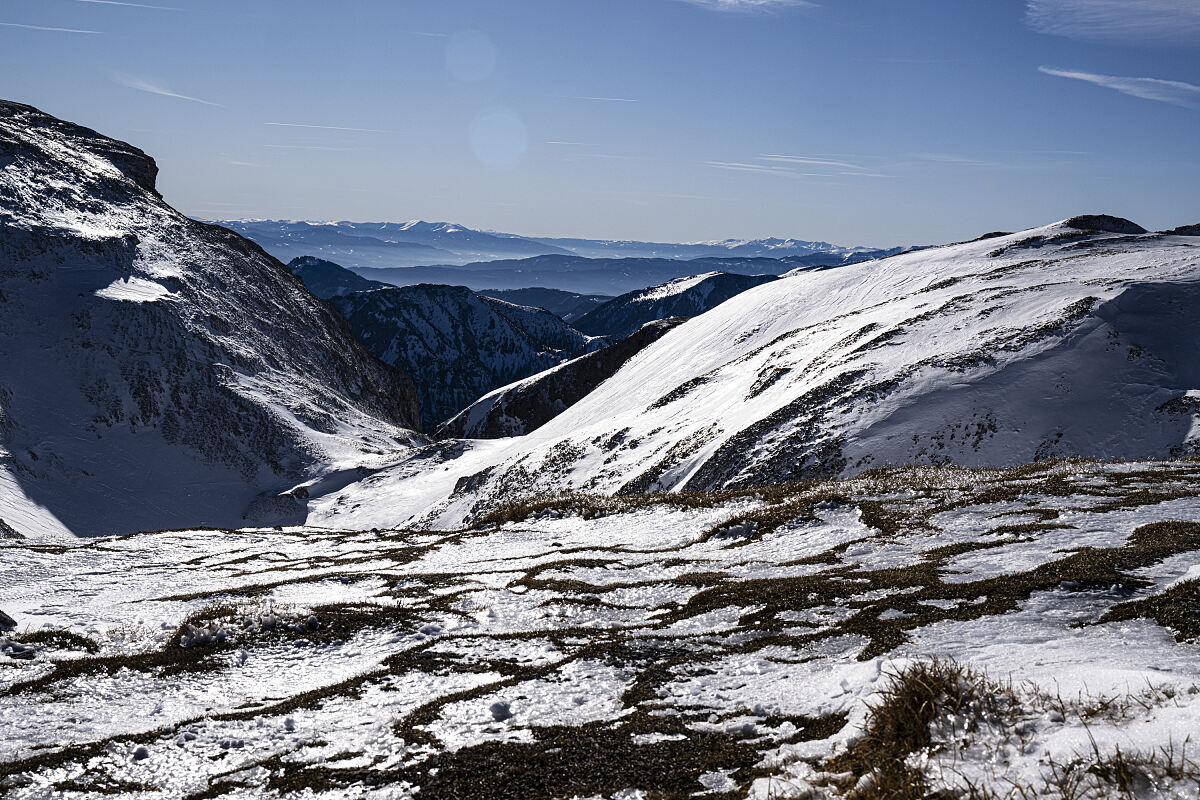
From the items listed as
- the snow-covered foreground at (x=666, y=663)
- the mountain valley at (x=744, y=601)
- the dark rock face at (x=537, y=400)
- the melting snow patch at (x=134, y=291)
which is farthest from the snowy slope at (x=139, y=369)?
the snow-covered foreground at (x=666, y=663)

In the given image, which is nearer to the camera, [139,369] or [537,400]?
[139,369]

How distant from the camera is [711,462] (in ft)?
123

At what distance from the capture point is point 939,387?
3566 centimetres

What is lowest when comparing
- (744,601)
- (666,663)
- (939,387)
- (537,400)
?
(537,400)

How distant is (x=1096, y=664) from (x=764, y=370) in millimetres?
45314

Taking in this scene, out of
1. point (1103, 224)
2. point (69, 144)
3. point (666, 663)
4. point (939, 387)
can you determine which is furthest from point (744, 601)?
point (69, 144)

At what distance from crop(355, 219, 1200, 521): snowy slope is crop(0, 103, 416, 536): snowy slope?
34.2 meters

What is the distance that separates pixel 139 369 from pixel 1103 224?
380 ft

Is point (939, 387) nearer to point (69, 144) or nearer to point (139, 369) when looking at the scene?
point (139, 369)

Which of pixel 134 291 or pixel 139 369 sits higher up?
pixel 134 291

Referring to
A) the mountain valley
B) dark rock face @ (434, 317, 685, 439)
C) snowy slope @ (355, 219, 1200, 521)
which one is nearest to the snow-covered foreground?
the mountain valley

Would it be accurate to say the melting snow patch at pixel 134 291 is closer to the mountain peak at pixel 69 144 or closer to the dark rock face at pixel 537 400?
the mountain peak at pixel 69 144

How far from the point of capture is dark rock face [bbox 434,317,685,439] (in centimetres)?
13225

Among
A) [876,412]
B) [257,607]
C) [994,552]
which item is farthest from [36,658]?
[876,412]
